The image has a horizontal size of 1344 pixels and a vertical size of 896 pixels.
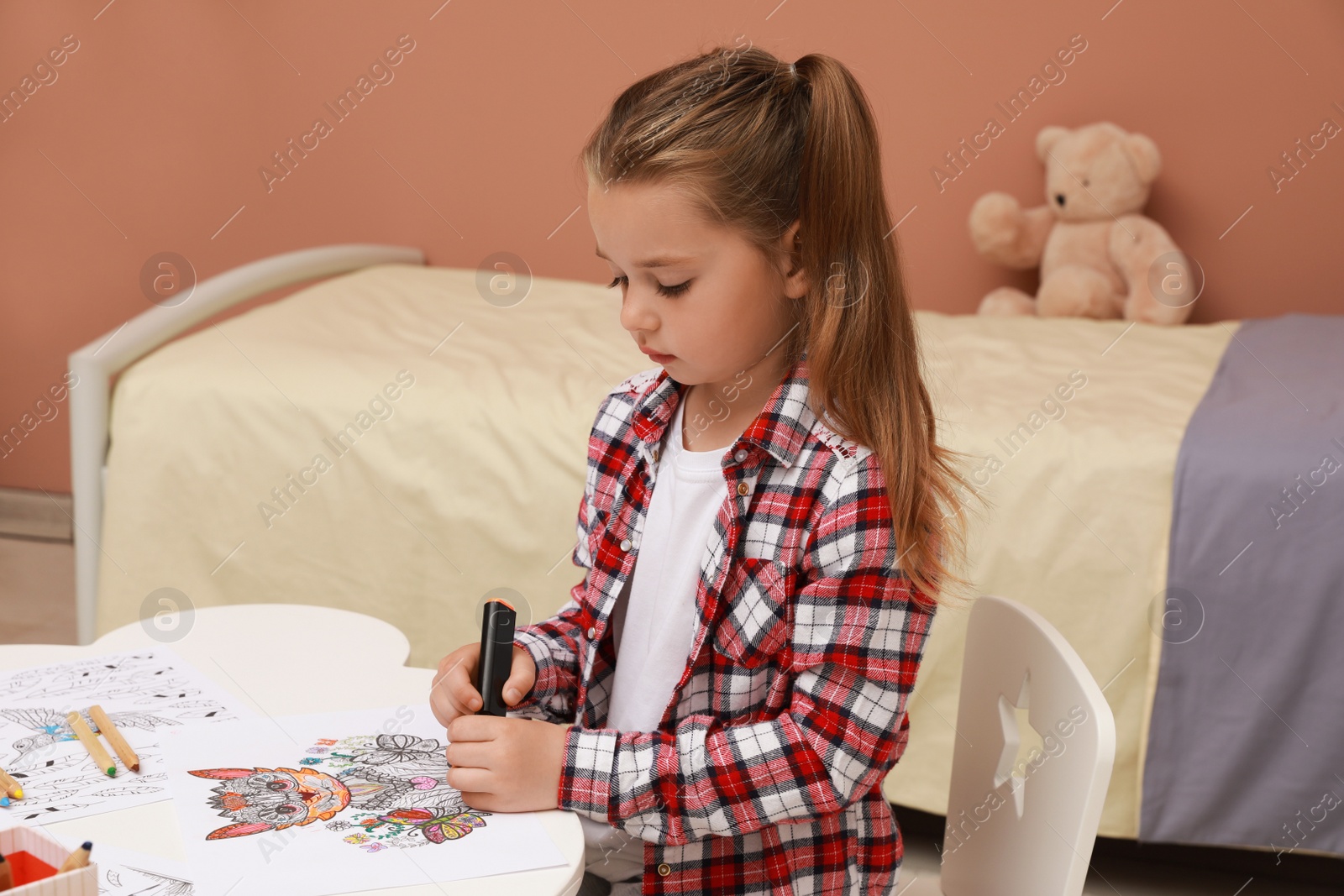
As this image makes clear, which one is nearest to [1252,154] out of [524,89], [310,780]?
[524,89]

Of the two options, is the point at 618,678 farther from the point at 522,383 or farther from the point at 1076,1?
the point at 1076,1

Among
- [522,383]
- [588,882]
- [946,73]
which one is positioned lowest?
[588,882]

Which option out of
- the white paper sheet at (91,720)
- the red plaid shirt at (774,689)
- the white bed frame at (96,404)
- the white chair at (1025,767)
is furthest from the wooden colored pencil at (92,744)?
the white bed frame at (96,404)

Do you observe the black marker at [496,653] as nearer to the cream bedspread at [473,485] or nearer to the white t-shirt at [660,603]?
the white t-shirt at [660,603]

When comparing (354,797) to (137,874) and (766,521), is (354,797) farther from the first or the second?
(766,521)

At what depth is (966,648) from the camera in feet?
3.04

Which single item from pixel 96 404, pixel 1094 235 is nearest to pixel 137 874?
pixel 96 404

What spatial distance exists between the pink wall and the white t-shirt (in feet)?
5.88

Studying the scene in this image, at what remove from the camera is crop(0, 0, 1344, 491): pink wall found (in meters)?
2.40

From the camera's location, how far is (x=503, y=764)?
696 mm

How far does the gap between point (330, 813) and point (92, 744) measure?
6.7 inches

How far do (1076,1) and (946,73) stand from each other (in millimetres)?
280

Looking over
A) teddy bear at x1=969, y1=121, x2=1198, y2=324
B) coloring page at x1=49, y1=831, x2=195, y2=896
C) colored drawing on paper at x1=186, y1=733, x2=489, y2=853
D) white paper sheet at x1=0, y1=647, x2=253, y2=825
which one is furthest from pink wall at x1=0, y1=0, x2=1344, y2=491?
coloring page at x1=49, y1=831, x2=195, y2=896

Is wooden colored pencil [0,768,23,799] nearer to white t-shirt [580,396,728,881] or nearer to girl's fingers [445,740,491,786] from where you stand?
girl's fingers [445,740,491,786]
